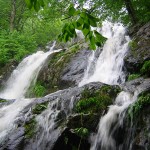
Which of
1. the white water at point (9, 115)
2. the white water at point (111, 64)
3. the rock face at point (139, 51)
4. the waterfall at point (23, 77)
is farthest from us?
the waterfall at point (23, 77)

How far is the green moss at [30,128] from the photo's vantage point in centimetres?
692

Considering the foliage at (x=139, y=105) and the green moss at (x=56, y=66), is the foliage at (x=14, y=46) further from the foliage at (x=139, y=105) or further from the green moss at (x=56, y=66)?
the foliage at (x=139, y=105)

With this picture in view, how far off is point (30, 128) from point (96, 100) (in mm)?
1664

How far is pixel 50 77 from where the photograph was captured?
46.5 feet

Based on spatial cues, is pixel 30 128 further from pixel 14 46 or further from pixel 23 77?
pixel 14 46

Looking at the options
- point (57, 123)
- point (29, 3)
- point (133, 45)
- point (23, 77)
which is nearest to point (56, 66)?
point (23, 77)

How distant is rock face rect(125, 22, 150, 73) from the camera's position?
1026 centimetres

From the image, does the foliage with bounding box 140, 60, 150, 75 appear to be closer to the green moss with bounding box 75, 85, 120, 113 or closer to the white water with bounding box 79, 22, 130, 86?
the white water with bounding box 79, 22, 130, 86

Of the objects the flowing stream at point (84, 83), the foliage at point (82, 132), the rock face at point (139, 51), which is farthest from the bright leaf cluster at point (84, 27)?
the rock face at point (139, 51)

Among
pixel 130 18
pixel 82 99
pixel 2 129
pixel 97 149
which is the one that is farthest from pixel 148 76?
pixel 130 18

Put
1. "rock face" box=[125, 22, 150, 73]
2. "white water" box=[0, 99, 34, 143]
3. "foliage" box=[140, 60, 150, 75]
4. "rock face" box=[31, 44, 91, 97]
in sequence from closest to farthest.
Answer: "white water" box=[0, 99, 34, 143] < "foliage" box=[140, 60, 150, 75] < "rock face" box=[125, 22, 150, 73] < "rock face" box=[31, 44, 91, 97]

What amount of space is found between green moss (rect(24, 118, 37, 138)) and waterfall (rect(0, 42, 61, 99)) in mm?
7486

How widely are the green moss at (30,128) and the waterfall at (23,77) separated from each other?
7.49 metres

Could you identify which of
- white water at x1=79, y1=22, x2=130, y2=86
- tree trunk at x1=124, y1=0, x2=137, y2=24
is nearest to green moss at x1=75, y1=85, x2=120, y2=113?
white water at x1=79, y1=22, x2=130, y2=86
